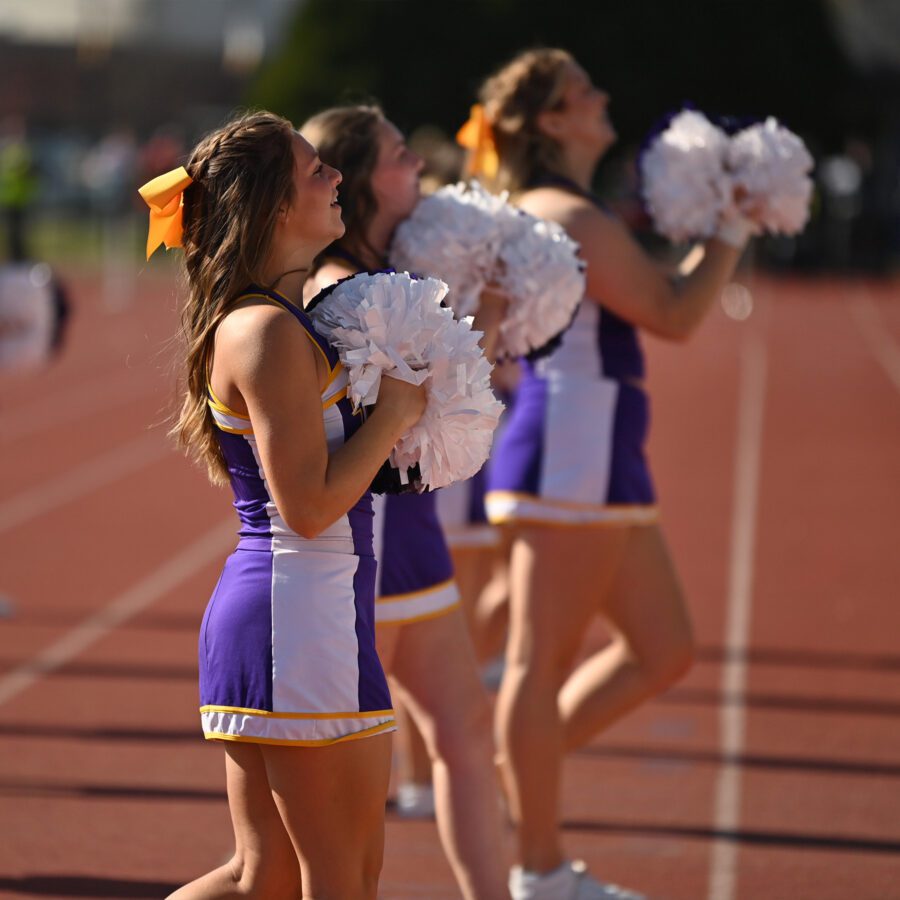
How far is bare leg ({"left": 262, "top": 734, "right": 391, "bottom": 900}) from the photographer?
2.64 meters

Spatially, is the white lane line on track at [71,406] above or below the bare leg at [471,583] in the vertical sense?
above

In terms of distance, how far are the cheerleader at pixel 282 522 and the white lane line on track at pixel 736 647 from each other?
5.79 feet

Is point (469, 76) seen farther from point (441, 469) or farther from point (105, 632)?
point (441, 469)

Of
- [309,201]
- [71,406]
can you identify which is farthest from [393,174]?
[71,406]

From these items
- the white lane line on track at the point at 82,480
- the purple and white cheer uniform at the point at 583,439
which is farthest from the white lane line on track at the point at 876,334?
the purple and white cheer uniform at the point at 583,439

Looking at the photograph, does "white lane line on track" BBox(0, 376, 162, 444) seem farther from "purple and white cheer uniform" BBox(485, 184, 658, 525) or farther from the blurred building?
the blurred building

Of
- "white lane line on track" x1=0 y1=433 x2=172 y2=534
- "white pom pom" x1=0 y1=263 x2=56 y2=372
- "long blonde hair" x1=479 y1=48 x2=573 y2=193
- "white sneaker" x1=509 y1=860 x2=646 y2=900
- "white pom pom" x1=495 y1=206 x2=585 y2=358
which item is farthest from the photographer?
"white lane line on track" x1=0 y1=433 x2=172 y2=534

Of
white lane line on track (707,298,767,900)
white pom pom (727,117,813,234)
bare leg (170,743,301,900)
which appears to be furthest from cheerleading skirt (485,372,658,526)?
bare leg (170,743,301,900)

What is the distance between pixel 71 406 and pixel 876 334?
36.5 feet

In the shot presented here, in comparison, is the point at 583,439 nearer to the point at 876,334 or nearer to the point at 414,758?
the point at 414,758

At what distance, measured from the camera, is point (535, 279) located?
11.8ft

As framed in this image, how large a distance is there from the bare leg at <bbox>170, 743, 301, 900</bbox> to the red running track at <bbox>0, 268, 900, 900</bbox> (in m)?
0.86

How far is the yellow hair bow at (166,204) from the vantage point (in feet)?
8.97

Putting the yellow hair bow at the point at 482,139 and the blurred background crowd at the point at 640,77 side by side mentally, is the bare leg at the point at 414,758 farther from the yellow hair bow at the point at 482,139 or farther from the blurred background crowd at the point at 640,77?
the blurred background crowd at the point at 640,77
